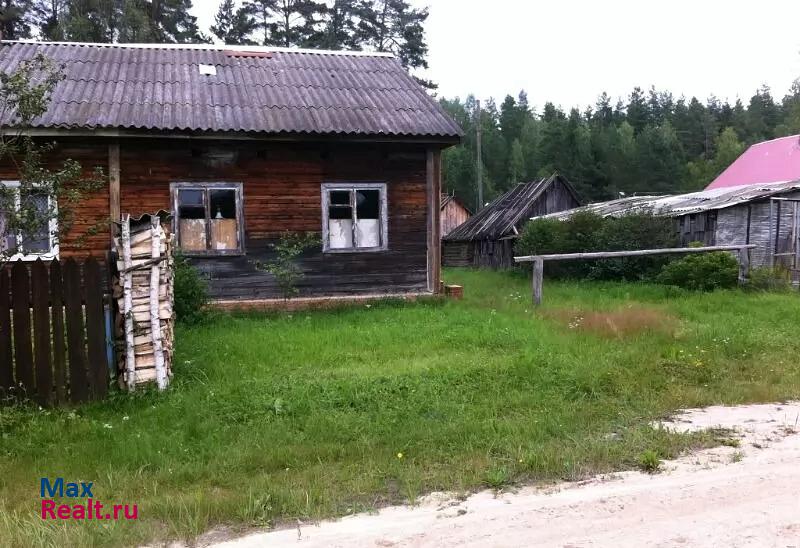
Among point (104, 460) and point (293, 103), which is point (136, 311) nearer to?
point (104, 460)

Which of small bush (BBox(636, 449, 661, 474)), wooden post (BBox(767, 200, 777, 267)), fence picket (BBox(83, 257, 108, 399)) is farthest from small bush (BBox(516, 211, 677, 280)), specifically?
fence picket (BBox(83, 257, 108, 399))

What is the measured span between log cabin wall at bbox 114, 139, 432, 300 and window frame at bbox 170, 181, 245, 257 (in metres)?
0.08

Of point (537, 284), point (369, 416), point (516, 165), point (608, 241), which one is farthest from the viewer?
point (516, 165)

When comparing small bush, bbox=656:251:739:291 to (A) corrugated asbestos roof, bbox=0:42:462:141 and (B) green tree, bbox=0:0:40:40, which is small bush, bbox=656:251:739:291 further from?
(B) green tree, bbox=0:0:40:40

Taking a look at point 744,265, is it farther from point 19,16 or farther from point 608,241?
point 19,16

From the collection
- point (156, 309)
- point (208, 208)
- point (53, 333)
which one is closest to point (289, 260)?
point (208, 208)

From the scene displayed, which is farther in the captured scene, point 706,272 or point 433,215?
point 706,272

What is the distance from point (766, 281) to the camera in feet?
46.2

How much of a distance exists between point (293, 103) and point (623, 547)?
11423mm

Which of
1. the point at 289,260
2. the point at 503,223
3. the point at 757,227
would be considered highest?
the point at 503,223

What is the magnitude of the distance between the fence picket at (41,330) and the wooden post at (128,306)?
0.70 meters

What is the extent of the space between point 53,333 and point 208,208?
655 cm

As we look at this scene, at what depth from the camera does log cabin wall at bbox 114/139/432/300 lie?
11883mm

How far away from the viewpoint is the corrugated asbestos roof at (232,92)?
11.6 metres
